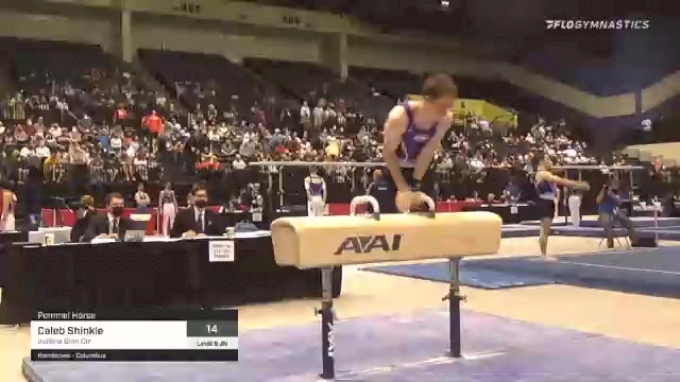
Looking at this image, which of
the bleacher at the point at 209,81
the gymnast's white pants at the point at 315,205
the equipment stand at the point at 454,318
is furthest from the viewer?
the bleacher at the point at 209,81

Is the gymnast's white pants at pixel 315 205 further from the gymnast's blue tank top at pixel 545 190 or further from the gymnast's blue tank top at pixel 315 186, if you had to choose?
the gymnast's blue tank top at pixel 545 190

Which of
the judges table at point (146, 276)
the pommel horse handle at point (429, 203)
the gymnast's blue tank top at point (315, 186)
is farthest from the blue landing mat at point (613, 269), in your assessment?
the gymnast's blue tank top at point (315, 186)

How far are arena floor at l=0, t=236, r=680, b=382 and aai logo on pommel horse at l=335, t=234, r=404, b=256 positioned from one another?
677mm

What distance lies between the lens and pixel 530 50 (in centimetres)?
3031

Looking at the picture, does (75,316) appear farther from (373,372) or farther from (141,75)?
(141,75)

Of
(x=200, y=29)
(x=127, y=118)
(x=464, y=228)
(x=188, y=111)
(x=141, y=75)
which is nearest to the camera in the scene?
(x=464, y=228)

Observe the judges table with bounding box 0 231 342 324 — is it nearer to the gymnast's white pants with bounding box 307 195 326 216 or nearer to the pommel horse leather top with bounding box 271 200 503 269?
the pommel horse leather top with bounding box 271 200 503 269

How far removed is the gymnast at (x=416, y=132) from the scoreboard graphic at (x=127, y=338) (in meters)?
1.25

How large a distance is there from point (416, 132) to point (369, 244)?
2.36ft

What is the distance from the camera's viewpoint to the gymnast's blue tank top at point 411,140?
436 centimetres

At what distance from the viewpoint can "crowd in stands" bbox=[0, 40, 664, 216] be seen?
574 inches

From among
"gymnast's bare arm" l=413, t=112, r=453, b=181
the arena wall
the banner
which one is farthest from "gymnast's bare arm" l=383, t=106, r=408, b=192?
the banner

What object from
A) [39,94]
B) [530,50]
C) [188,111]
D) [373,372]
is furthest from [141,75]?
[373,372]

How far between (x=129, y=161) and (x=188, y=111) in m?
5.39
